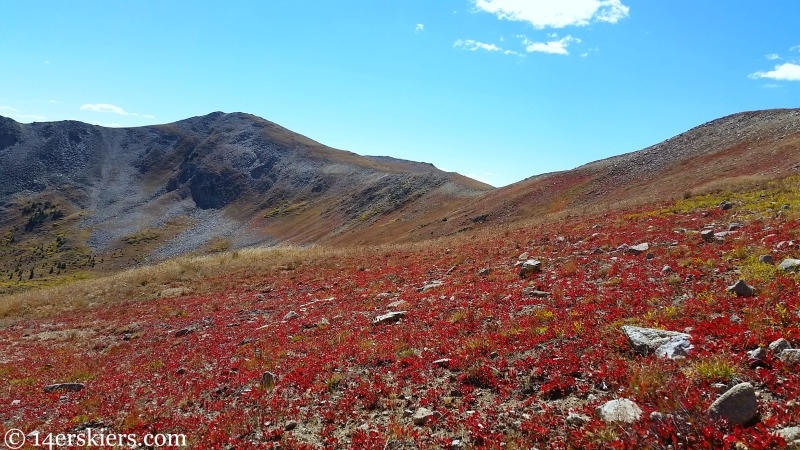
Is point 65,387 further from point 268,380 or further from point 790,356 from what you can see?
point 790,356

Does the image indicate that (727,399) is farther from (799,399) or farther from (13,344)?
(13,344)

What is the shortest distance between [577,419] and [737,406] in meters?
2.18

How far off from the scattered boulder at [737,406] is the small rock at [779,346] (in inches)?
91.0

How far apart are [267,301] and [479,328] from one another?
A: 605 inches

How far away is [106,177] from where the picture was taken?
186 metres

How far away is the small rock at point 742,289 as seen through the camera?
11.5 meters

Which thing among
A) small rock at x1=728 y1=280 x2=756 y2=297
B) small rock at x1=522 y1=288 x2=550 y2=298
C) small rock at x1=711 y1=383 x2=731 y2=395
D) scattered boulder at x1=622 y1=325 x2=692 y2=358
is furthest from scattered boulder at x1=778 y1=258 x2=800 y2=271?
small rock at x1=711 y1=383 x2=731 y2=395

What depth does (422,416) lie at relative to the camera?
8.49m

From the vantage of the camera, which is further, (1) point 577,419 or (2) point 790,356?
(2) point 790,356

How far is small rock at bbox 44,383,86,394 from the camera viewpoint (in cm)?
1404

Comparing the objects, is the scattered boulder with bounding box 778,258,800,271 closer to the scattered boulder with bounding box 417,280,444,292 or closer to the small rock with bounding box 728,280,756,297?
the small rock with bounding box 728,280,756,297

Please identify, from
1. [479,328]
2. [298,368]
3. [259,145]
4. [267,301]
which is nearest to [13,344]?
[267,301]

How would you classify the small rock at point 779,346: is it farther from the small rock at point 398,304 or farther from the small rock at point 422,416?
the small rock at point 398,304

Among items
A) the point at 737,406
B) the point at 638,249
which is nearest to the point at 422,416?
the point at 737,406
